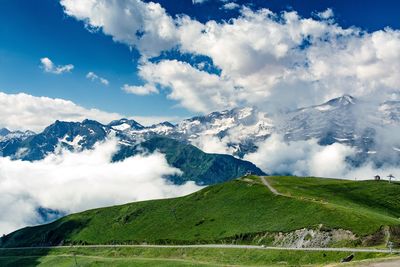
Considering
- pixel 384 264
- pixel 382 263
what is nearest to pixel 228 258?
pixel 382 263

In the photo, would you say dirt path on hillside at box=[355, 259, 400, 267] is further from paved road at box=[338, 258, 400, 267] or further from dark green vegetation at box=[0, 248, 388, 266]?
dark green vegetation at box=[0, 248, 388, 266]

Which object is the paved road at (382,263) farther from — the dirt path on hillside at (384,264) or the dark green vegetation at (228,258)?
the dark green vegetation at (228,258)

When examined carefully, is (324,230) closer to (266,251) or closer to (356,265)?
(266,251)

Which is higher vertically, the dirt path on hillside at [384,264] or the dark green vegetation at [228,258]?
the dirt path on hillside at [384,264]

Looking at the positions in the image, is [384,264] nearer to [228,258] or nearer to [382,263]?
[382,263]

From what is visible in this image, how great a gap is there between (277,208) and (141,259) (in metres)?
65.6

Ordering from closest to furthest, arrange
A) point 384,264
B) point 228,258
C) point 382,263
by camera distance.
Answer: point 384,264 < point 382,263 < point 228,258

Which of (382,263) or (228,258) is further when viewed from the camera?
(228,258)

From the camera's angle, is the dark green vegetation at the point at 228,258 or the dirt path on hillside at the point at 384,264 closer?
the dirt path on hillside at the point at 384,264

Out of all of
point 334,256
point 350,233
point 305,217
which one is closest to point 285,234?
point 305,217

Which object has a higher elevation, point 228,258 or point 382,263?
point 382,263

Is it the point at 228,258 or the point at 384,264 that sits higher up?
the point at 384,264

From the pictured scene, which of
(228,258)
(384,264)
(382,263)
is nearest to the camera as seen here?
(384,264)

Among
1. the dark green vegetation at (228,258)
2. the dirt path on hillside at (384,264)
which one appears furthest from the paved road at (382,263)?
the dark green vegetation at (228,258)
